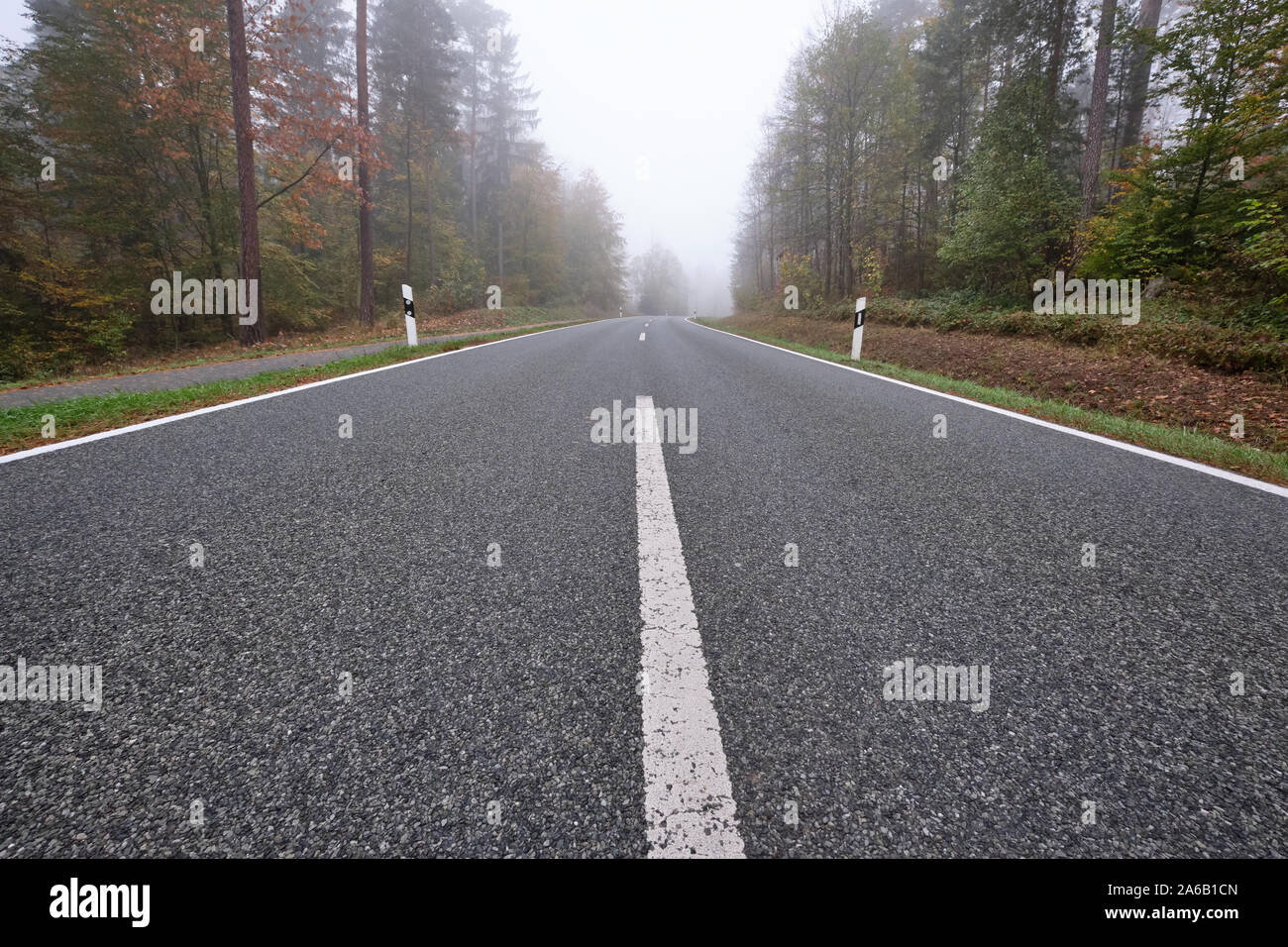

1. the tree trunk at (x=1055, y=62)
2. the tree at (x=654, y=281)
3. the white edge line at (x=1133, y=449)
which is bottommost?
the white edge line at (x=1133, y=449)

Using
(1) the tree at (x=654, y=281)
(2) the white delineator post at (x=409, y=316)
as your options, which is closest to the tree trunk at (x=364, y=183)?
(2) the white delineator post at (x=409, y=316)

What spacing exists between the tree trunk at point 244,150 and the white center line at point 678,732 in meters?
14.5

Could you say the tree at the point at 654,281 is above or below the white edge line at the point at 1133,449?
above

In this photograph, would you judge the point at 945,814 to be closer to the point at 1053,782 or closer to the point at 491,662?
the point at 1053,782

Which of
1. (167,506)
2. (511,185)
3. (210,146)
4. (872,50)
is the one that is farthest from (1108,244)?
(511,185)

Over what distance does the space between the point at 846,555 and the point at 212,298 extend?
22.2m

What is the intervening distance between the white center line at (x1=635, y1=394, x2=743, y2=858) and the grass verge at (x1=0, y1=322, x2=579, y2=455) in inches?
185

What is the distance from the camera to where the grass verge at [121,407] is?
3.92 m

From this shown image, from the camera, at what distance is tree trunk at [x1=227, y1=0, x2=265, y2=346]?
11680mm
